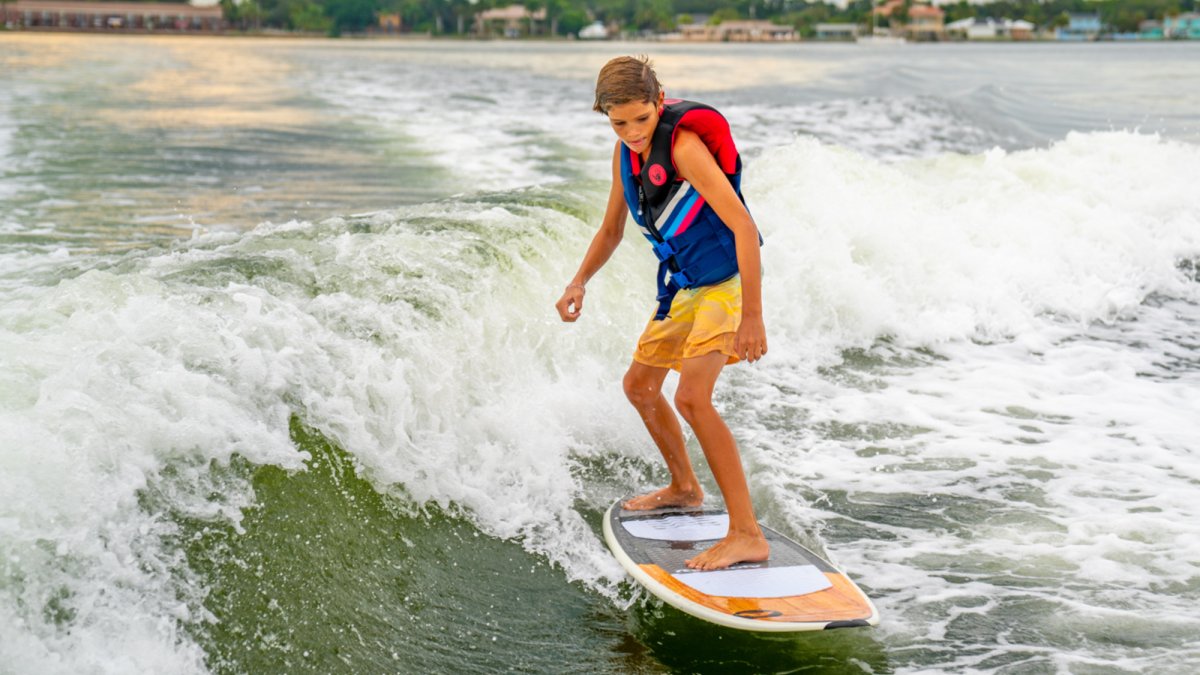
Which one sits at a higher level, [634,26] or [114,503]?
[634,26]

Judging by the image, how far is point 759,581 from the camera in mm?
4223

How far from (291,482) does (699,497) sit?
1.74 m

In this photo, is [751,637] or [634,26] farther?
[634,26]

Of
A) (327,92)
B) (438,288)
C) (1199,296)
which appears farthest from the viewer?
(327,92)

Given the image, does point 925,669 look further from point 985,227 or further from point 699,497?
point 985,227

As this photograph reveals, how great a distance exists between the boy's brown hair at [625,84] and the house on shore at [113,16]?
166582mm

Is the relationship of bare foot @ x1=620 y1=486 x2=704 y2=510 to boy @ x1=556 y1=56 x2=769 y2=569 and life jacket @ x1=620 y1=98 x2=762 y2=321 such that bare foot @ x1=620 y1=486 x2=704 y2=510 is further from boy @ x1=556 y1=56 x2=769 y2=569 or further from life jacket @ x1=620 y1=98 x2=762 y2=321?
life jacket @ x1=620 y1=98 x2=762 y2=321

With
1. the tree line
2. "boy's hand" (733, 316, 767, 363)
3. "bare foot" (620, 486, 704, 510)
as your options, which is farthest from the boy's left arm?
the tree line

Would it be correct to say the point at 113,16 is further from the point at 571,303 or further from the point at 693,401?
the point at 693,401

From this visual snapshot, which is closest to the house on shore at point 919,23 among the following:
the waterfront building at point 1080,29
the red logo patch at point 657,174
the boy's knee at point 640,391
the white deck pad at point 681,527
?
the waterfront building at point 1080,29

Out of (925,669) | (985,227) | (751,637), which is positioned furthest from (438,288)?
(985,227)

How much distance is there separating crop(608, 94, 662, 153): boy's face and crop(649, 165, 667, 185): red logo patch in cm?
10

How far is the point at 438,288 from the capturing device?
20.9 ft

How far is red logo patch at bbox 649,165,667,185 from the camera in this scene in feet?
13.7
